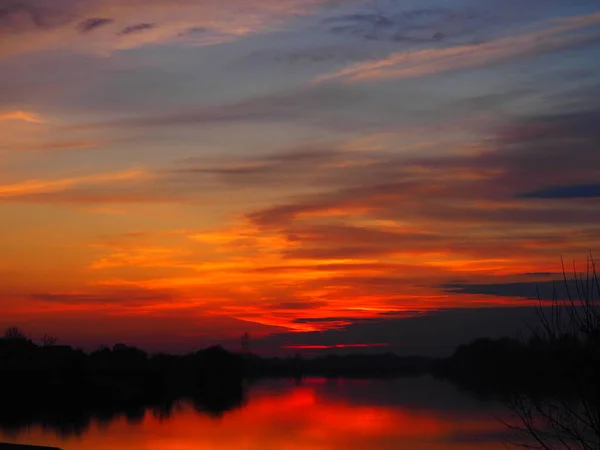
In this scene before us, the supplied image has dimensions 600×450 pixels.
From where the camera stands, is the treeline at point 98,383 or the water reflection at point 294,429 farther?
the treeline at point 98,383

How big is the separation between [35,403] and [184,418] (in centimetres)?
1677

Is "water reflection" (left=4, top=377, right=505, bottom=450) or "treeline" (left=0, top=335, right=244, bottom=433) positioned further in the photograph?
"treeline" (left=0, top=335, right=244, bottom=433)

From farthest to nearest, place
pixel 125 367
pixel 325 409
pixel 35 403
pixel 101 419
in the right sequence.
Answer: pixel 125 367, pixel 35 403, pixel 325 409, pixel 101 419

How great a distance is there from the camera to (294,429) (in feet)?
126

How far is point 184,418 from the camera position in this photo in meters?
46.1

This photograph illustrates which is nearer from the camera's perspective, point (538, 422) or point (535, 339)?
point (535, 339)

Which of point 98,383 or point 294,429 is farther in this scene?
point 98,383

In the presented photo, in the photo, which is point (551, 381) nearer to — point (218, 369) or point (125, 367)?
point (125, 367)

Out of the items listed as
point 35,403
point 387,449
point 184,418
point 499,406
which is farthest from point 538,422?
point 35,403

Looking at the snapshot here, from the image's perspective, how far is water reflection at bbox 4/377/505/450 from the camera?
32.2 metres

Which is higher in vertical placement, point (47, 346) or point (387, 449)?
point (47, 346)

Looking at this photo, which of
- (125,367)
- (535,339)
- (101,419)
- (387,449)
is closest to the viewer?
(535,339)

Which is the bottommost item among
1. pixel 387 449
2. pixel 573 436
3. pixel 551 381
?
pixel 387 449

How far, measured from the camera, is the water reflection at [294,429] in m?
32.2
